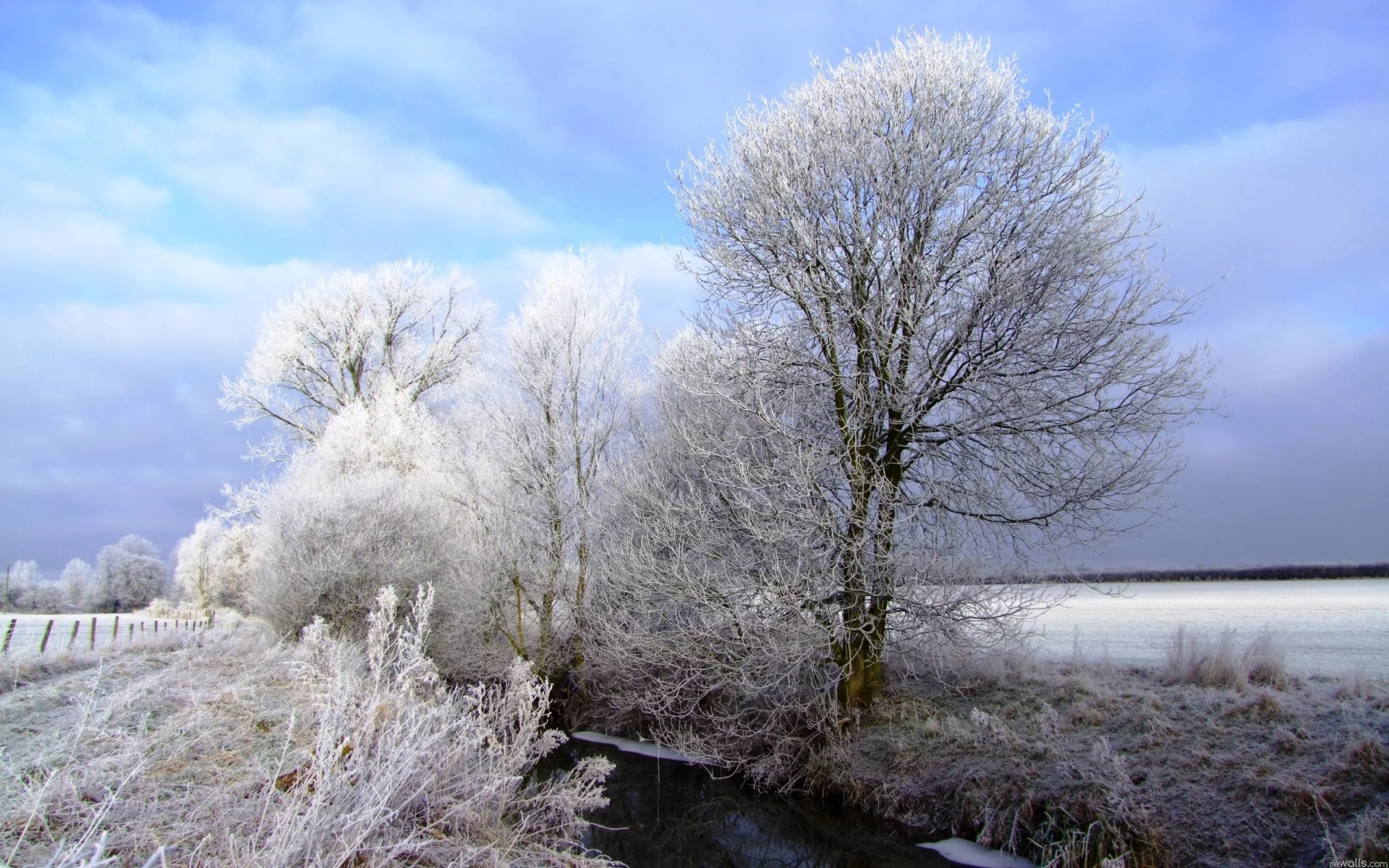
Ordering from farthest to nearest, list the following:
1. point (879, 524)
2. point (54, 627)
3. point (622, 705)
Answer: point (54, 627) < point (622, 705) < point (879, 524)

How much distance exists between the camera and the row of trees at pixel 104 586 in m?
52.5

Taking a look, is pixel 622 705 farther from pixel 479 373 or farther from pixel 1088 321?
pixel 1088 321

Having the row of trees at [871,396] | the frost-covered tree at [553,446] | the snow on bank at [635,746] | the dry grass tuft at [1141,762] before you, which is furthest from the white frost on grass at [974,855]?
the frost-covered tree at [553,446]

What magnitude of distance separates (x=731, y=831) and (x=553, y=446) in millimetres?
8945

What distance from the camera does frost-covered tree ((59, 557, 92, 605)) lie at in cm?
5325

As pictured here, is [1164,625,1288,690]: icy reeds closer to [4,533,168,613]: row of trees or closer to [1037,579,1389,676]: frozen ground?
[1037,579,1389,676]: frozen ground

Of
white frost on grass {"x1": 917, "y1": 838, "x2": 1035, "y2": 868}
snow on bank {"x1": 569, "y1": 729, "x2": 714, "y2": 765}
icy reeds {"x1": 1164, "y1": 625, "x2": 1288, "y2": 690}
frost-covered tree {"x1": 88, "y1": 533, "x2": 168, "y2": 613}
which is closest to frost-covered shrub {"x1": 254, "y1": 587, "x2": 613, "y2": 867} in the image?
white frost on grass {"x1": 917, "y1": 838, "x2": 1035, "y2": 868}

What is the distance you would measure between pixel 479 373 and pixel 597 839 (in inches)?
430

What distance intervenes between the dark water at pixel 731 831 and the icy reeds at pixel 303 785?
1894mm

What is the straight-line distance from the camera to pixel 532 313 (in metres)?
16.7

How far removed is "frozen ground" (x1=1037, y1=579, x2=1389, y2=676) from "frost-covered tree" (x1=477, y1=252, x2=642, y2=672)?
9.22 metres

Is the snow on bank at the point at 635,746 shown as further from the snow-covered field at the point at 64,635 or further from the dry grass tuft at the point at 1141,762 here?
the snow-covered field at the point at 64,635

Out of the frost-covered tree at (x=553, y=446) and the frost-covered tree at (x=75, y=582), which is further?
the frost-covered tree at (x=75, y=582)

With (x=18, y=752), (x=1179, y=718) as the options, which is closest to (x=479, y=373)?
(x=18, y=752)
